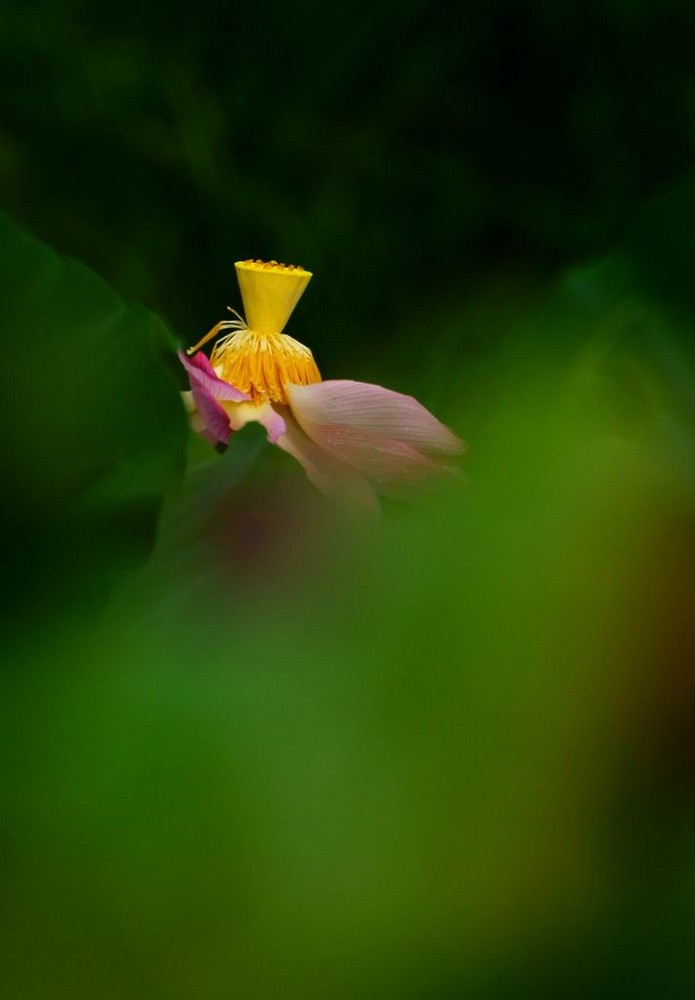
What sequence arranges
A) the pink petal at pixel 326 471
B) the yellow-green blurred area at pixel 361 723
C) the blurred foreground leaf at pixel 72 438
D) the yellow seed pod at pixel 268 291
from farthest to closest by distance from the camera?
1. the yellow seed pod at pixel 268 291
2. the pink petal at pixel 326 471
3. the blurred foreground leaf at pixel 72 438
4. the yellow-green blurred area at pixel 361 723

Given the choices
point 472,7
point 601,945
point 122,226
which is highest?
point 472,7

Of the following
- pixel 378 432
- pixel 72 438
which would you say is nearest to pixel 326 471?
pixel 378 432

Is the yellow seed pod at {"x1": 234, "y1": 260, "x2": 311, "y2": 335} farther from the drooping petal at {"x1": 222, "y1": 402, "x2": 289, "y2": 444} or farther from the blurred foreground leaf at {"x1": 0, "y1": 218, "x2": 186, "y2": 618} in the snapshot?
the blurred foreground leaf at {"x1": 0, "y1": 218, "x2": 186, "y2": 618}

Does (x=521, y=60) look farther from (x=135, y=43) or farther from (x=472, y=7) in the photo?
(x=135, y=43)

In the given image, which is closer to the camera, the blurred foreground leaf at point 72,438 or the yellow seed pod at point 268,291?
the blurred foreground leaf at point 72,438

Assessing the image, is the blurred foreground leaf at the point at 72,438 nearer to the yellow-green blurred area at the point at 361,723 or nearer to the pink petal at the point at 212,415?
the yellow-green blurred area at the point at 361,723

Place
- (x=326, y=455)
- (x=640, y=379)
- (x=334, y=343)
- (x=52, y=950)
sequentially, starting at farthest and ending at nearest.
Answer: (x=334, y=343) < (x=326, y=455) < (x=640, y=379) < (x=52, y=950)

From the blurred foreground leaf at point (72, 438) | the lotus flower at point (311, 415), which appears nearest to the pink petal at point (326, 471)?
the lotus flower at point (311, 415)

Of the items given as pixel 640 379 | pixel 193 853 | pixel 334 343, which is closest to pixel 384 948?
pixel 193 853
